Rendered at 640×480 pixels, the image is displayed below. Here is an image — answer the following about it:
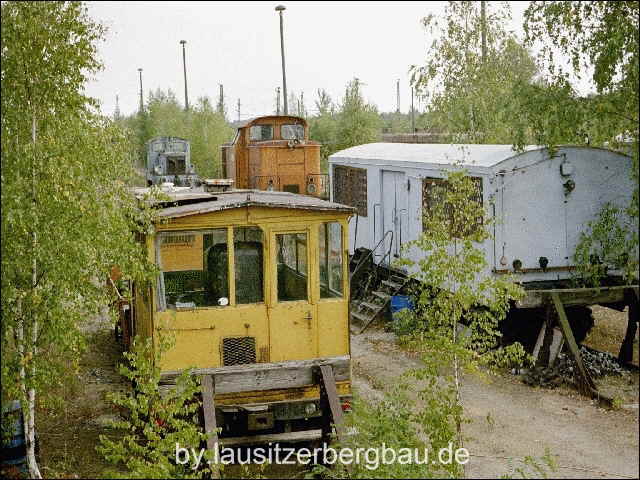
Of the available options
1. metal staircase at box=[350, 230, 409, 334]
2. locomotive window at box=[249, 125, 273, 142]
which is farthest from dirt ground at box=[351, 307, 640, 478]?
locomotive window at box=[249, 125, 273, 142]

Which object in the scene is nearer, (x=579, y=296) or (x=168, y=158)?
(x=579, y=296)

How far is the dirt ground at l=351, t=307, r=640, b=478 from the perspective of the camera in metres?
7.07

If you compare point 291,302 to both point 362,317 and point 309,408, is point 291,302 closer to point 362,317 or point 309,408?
point 309,408

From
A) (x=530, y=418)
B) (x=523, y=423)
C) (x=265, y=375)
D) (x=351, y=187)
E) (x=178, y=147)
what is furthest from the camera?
(x=178, y=147)

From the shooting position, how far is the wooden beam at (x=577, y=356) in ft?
34.0

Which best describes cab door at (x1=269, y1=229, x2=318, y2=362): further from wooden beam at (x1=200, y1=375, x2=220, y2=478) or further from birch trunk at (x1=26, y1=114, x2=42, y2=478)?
birch trunk at (x1=26, y1=114, x2=42, y2=478)

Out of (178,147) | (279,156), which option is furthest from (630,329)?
(178,147)

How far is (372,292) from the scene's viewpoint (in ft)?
50.7

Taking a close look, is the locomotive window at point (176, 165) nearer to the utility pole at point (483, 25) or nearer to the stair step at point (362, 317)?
the utility pole at point (483, 25)

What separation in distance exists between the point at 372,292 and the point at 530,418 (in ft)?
20.1

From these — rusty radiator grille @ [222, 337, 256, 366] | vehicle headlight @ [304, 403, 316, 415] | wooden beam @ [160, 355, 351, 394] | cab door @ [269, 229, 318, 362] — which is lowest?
vehicle headlight @ [304, 403, 316, 415]

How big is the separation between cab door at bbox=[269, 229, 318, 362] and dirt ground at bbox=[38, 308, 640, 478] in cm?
133

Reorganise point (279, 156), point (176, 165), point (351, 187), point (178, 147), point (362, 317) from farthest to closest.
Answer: point (178, 147) → point (176, 165) → point (279, 156) → point (351, 187) → point (362, 317)

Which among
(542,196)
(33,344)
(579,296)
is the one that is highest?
(542,196)
